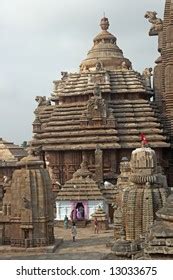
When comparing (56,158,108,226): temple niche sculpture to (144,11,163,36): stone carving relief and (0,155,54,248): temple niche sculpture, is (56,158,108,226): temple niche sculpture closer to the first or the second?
(0,155,54,248): temple niche sculpture

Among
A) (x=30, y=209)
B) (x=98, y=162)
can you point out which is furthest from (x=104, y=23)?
(x=30, y=209)

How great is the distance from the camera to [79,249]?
71.8ft

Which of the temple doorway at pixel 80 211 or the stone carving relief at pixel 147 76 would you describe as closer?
the temple doorway at pixel 80 211

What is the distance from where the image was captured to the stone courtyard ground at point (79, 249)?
65.5ft

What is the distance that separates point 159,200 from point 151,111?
69.4 ft

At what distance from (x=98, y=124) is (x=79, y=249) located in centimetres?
1619

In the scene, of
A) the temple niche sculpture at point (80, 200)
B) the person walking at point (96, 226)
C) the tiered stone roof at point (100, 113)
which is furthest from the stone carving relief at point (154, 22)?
the person walking at point (96, 226)

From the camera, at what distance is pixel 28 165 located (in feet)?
75.9

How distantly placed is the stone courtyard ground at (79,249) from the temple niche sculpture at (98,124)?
7249 millimetres

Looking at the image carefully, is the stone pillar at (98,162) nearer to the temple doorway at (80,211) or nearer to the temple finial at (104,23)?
the temple doorway at (80,211)

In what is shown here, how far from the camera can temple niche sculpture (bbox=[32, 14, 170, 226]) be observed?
36250 mm

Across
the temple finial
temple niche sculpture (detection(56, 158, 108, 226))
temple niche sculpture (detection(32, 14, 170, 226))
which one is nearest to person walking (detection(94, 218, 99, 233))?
temple niche sculpture (detection(56, 158, 108, 226))
